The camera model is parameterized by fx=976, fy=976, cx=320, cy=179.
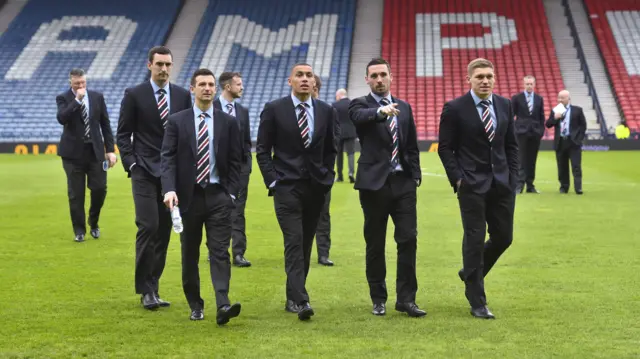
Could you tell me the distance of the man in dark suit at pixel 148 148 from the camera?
26.1 feet

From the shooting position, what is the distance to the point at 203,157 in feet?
24.0

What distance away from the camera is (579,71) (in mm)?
45594

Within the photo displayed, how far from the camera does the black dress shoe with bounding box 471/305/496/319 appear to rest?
7.33 meters

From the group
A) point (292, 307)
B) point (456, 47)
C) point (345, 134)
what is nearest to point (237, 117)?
point (292, 307)

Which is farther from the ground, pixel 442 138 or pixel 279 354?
pixel 442 138

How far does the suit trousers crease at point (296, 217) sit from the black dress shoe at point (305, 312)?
0.20m

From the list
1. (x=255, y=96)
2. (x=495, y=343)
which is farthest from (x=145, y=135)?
(x=255, y=96)

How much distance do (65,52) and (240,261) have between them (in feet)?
137

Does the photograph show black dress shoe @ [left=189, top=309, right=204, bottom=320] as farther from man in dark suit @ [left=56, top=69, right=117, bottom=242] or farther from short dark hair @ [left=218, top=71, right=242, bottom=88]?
man in dark suit @ [left=56, top=69, right=117, bottom=242]

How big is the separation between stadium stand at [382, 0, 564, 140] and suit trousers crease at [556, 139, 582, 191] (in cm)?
2076

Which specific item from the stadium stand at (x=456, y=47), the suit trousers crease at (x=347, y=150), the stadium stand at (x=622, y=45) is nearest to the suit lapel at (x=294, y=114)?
the suit trousers crease at (x=347, y=150)

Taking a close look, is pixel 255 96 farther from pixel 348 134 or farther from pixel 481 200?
pixel 481 200

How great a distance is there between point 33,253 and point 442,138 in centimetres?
585

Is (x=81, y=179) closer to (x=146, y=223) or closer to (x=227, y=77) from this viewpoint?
(x=227, y=77)
